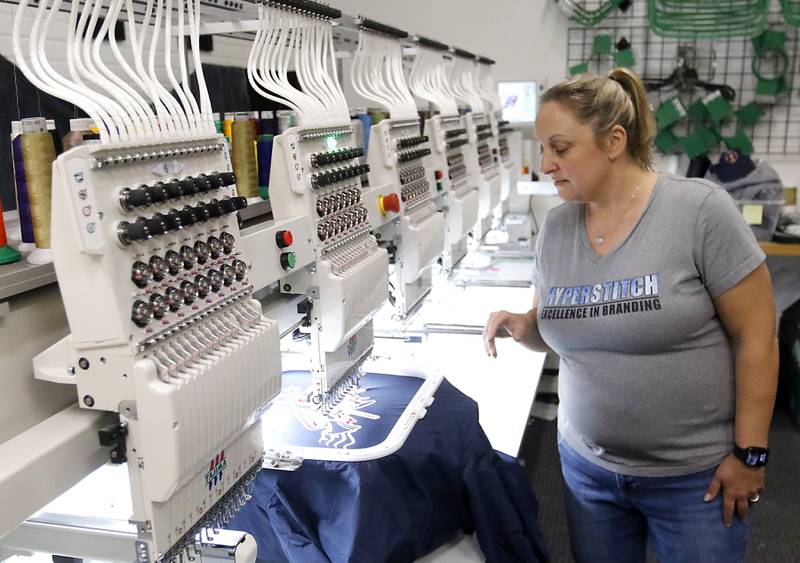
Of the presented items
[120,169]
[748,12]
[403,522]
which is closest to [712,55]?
[748,12]

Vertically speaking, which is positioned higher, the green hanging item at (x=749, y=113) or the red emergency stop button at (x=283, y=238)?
the green hanging item at (x=749, y=113)

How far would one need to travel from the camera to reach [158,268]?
1.16 metres

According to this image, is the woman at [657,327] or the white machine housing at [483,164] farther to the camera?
the white machine housing at [483,164]

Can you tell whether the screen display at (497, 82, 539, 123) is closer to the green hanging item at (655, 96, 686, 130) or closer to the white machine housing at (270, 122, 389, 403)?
the green hanging item at (655, 96, 686, 130)

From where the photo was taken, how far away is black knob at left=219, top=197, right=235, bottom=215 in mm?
1322

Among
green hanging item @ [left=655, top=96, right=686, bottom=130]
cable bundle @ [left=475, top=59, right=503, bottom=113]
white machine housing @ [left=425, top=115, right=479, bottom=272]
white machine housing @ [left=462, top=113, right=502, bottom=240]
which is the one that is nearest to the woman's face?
white machine housing @ [left=425, top=115, right=479, bottom=272]

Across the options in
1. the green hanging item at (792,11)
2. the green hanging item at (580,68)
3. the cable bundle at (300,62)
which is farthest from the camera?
the green hanging item at (580,68)

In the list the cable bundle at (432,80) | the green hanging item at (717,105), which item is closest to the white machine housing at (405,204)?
the cable bundle at (432,80)

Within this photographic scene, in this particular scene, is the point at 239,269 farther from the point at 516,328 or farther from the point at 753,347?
the point at 753,347

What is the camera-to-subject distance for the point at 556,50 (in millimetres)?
5484

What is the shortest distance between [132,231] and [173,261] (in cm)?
12

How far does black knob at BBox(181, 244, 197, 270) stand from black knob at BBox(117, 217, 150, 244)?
0.12m

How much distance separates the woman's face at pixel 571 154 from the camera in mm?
1560

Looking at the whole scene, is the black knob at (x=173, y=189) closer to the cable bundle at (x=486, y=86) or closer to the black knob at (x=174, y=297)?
the black knob at (x=174, y=297)
